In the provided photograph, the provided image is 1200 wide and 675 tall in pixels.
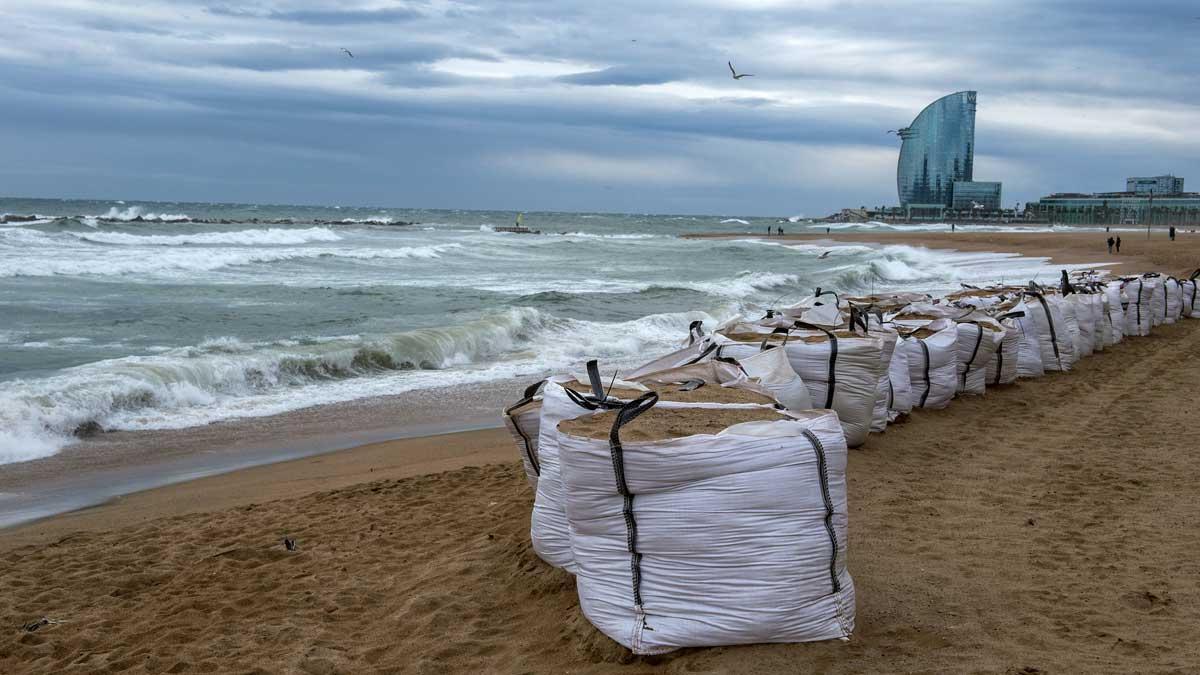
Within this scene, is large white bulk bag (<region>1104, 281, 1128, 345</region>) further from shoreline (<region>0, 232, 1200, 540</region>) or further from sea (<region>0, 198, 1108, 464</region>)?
shoreline (<region>0, 232, 1200, 540</region>)

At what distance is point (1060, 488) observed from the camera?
5469mm

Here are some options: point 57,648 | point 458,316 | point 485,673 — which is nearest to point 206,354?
point 458,316

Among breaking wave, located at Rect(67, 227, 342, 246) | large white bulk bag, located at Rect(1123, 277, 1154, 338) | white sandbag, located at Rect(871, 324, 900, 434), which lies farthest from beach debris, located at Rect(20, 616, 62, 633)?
breaking wave, located at Rect(67, 227, 342, 246)

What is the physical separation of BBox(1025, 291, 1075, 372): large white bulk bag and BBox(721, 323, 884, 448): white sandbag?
14.1 ft

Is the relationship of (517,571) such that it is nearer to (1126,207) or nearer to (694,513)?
(694,513)

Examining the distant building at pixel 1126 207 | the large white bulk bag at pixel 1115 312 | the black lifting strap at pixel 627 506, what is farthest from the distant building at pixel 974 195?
the black lifting strap at pixel 627 506

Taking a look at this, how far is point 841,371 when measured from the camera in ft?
20.0

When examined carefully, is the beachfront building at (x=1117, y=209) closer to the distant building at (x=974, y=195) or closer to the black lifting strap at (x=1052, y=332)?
the distant building at (x=974, y=195)

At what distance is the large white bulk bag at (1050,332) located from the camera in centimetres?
980

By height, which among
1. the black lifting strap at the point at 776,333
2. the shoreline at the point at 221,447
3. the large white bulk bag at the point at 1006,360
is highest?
the black lifting strap at the point at 776,333

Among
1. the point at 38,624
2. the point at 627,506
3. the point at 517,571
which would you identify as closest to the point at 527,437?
the point at 517,571

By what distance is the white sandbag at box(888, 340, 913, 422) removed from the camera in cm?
722

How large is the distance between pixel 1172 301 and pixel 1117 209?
9604cm

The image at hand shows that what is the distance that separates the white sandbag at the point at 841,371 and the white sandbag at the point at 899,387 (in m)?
1.07
